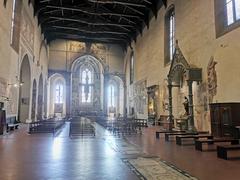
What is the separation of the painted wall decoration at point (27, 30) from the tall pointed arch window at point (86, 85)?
44.6 ft

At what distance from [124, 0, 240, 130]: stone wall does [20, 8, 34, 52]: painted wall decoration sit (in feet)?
33.4

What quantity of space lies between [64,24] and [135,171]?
23214 millimetres

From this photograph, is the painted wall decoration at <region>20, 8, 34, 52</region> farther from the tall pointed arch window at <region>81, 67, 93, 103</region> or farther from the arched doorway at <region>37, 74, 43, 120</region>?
the tall pointed arch window at <region>81, 67, 93, 103</region>

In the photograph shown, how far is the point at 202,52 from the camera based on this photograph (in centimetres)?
1208

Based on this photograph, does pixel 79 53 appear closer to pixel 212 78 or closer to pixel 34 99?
pixel 34 99

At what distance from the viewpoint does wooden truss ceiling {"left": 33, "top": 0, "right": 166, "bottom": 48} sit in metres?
20.2

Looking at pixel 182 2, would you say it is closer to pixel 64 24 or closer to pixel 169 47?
pixel 169 47

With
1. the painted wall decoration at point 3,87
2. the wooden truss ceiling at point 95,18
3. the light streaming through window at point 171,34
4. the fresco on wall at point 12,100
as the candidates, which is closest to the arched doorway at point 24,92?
the fresco on wall at point 12,100

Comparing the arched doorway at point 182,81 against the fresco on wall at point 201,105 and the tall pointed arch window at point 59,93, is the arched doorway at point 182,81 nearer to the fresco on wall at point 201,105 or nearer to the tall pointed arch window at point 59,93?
the fresco on wall at point 201,105

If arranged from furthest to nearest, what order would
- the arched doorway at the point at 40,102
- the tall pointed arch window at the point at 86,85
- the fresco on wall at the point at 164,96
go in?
the tall pointed arch window at the point at 86,85 < the arched doorway at the point at 40,102 < the fresco on wall at the point at 164,96

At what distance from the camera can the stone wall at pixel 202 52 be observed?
9727 millimetres

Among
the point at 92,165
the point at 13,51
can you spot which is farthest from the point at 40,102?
the point at 92,165

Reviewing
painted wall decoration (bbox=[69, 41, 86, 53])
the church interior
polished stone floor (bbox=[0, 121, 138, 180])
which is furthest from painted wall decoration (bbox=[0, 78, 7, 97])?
painted wall decoration (bbox=[69, 41, 86, 53])

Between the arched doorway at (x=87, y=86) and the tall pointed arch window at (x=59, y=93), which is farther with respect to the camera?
the tall pointed arch window at (x=59, y=93)
